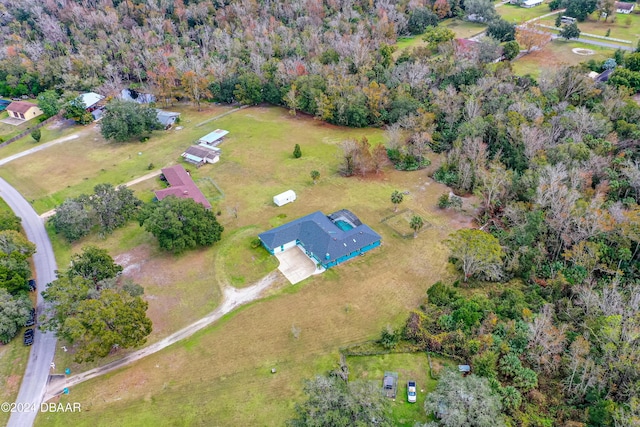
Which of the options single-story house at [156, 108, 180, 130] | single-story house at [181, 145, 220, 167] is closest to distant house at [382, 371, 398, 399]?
single-story house at [181, 145, 220, 167]

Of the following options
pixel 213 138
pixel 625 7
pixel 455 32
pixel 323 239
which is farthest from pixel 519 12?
pixel 323 239

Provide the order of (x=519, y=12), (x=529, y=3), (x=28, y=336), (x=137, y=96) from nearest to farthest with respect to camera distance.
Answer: (x=28, y=336), (x=137, y=96), (x=519, y=12), (x=529, y=3)

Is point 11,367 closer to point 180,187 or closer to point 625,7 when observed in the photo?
point 180,187

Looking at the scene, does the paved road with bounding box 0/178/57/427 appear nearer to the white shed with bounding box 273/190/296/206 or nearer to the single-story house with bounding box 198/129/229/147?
the single-story house with bounding box 198/129/229/147

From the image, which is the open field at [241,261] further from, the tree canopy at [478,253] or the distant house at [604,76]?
the distant house at [604,76]

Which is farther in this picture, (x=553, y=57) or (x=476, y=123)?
(x=553, y=57)

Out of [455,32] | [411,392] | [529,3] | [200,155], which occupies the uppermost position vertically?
[529,3]

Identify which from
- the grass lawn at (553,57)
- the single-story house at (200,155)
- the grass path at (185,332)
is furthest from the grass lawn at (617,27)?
the grass path at (185,332)
